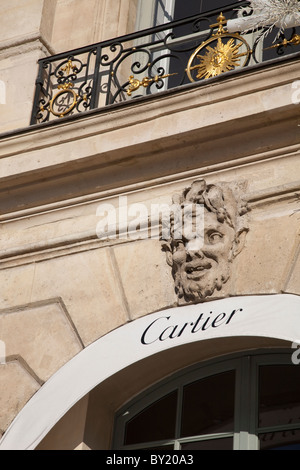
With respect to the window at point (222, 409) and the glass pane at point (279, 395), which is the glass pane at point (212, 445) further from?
the glass pane at point (279, 395)

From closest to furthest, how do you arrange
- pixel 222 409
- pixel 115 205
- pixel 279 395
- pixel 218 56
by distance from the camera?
1. pixel 279 395
2. pixel 222 409
3. pixel 115 205
4. pixel 218 56

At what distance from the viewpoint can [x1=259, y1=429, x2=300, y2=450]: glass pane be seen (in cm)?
599

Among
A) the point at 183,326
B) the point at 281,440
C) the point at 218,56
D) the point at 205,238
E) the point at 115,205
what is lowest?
the point at 281,440

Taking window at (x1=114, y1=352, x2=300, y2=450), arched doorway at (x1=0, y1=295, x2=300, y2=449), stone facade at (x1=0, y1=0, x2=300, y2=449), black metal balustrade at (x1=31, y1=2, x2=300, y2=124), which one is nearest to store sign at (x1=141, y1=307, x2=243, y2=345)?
arched doorway at (x1=0, y1=295, x2=300, y2=449)

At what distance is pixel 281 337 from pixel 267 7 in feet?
7.40

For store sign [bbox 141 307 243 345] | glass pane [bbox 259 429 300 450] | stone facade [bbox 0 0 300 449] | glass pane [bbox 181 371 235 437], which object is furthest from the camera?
stone facade [bbox 0 0 300 449]

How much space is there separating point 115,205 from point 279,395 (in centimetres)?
164

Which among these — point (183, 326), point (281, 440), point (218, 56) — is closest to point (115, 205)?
point (183, 326)

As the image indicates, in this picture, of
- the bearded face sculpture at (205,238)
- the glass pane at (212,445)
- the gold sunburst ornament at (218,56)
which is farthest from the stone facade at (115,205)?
the glass pane at (212,445)

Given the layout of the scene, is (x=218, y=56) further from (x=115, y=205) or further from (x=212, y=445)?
(x=212, y=445)

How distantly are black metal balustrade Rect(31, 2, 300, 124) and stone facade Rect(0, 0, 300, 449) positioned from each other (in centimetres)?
39

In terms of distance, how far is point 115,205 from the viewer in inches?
271

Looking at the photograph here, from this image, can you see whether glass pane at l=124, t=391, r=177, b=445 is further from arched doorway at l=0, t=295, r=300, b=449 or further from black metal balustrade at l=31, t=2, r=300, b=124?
black metal balustrade at l=31, t=2, r=300, b=124

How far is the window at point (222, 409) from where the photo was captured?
6.08 m
